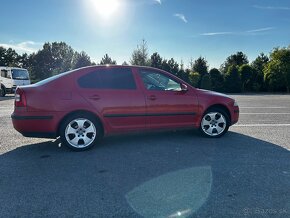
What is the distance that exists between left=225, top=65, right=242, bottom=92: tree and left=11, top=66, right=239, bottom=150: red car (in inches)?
1123

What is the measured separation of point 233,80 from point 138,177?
103 ft

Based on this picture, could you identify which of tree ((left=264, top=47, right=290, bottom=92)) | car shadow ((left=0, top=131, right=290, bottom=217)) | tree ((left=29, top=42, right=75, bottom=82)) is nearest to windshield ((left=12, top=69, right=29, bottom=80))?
car shadow ((left=0, top=131, right=290, bottom=217))

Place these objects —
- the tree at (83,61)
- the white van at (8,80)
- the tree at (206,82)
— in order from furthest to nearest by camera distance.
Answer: the tree at (83,61)
the tree at (206,82)
the white van at (8,80)

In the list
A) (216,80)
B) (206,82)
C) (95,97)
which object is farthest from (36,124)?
(216,80)

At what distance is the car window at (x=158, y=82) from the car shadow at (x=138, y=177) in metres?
1.09

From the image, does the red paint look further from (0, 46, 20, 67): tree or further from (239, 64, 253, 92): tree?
(0, 46, 20, 67): tree

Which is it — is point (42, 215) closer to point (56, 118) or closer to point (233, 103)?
point (56, 118)

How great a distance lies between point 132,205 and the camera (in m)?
3.12

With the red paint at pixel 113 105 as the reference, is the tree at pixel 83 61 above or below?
above

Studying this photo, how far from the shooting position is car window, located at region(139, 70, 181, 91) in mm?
5684

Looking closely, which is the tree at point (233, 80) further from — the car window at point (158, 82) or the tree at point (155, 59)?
the car window at point (158, 82)

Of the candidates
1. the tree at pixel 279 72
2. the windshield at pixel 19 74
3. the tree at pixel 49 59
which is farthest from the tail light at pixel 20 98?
the tree at pixel 49 59

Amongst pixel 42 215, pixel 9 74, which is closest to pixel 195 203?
pixel 42 215

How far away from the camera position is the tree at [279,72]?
33.6 meters
